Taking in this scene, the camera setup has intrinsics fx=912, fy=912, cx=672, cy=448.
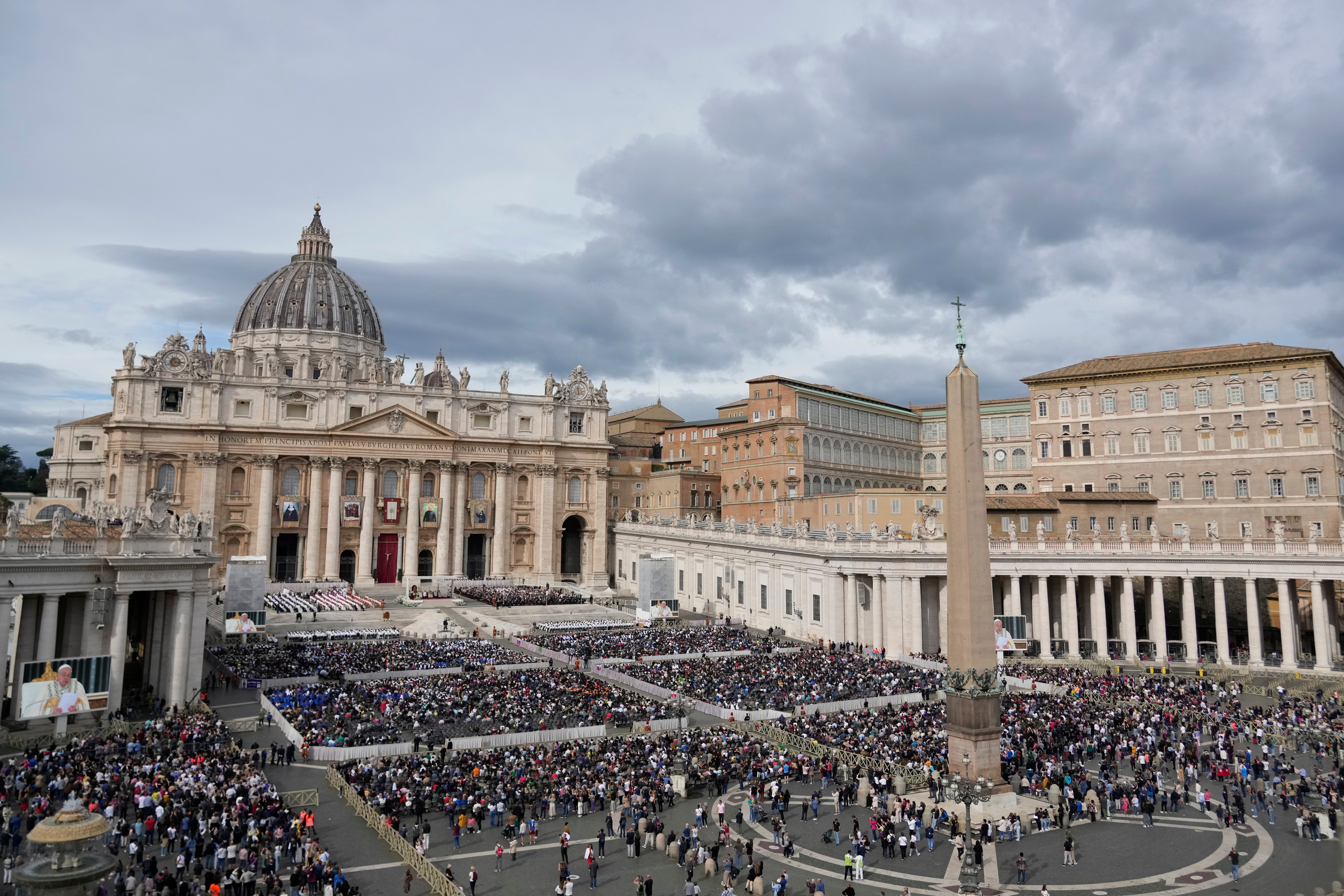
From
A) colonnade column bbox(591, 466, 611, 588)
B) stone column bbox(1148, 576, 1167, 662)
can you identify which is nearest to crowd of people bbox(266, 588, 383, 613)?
colonnade column bbox(591, 466, 611, 588)

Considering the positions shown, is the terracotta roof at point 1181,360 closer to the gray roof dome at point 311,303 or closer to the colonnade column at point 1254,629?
the colonnade column at point 1254,629

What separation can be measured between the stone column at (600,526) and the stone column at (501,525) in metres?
7.84

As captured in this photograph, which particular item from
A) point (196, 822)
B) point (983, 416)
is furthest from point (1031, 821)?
point (983, 416)

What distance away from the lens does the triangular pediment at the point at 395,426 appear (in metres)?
76.3

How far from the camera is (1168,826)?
21344mm

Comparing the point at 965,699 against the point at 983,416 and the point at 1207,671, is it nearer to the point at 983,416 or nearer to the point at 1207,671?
the point at 1207,671

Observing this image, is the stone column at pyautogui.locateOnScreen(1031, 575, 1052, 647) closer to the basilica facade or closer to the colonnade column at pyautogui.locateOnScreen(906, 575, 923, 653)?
the colonnade column at pyautogui.locateOnScreen(906, 575, 923, 653)

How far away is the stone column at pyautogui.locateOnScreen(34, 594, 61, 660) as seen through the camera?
28656 millimetres

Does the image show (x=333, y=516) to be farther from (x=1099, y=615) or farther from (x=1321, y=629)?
(x=1321, y=629)

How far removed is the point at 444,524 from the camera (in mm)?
79000

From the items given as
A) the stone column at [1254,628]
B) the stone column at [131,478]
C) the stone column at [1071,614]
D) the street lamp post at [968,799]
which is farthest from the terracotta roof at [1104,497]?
the stone column at [131,478]

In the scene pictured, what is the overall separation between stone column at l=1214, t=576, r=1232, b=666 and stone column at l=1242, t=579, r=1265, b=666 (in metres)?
0.95

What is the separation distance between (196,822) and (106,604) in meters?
14.2

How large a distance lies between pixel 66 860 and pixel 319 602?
50402 millimetres
